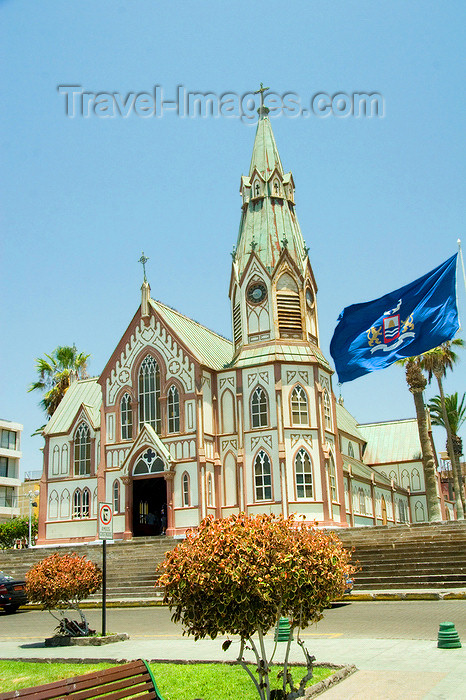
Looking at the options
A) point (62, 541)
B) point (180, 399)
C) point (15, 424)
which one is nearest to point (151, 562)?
point (180, 399)

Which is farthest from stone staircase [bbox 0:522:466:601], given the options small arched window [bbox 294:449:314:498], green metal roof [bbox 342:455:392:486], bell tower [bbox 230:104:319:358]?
green metal roof [bbox 342:455:392:486]

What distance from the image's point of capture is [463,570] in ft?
82.7

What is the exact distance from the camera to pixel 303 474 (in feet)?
132

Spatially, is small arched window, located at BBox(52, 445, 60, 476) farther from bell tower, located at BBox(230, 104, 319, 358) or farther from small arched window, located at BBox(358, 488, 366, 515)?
small arched window, located at BBox(358, 488, 366, 515)

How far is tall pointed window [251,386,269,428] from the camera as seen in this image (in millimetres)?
41188

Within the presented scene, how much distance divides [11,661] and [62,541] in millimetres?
32580

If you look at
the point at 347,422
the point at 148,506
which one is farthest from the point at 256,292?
the point at 347,422

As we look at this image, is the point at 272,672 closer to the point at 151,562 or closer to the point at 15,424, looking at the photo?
the point at 151,562

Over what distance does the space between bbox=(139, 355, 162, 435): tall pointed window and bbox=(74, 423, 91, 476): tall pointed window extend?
221 inches

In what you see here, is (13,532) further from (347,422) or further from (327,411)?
(327,411)

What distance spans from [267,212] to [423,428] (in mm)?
16708

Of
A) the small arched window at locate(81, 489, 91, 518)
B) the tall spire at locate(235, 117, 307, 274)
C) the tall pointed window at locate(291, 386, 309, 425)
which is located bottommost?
the small arched window at locate(81, 489, 91, 518)

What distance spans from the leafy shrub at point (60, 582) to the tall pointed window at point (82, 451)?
29.4 metres

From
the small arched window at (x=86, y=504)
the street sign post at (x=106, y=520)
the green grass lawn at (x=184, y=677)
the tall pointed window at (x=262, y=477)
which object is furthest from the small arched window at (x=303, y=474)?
the green grass lawn at (x=184, y=677)
